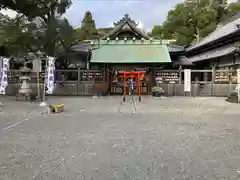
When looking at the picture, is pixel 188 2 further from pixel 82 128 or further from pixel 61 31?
pixel 82 128

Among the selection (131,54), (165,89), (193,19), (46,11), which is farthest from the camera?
(193,19)

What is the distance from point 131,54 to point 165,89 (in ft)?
10.8

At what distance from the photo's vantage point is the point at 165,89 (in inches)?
756

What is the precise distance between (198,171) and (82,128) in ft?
13.0

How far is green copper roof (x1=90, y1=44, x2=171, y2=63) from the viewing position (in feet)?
61.4

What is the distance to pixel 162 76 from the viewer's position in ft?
64.1

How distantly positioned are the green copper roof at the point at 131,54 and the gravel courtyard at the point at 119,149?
33.5ft

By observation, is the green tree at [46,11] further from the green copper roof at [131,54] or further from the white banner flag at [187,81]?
the white banner flag at [187,81]

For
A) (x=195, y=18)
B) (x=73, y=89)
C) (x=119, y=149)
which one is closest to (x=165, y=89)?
(x=73, y=89)

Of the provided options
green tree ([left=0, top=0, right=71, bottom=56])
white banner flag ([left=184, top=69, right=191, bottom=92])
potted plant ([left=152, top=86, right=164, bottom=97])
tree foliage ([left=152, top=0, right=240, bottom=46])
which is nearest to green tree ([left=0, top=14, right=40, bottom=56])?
green tree ([left=0, top=0, right=71, bottom=56])

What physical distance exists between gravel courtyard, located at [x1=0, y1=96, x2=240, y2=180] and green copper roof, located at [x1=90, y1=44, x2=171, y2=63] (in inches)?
402

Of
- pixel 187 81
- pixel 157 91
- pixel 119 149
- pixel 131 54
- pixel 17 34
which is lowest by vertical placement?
pixel 119 149

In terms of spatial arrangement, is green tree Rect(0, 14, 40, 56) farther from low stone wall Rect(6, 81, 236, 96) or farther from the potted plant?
the potted plant

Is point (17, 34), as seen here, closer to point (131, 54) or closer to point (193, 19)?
point (131, 54)
